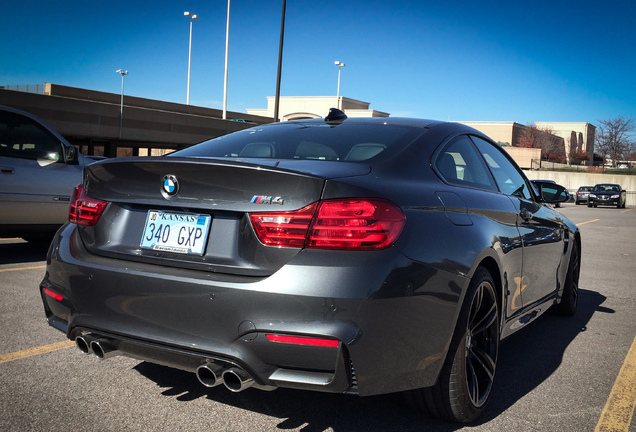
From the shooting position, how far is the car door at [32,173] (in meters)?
6.96

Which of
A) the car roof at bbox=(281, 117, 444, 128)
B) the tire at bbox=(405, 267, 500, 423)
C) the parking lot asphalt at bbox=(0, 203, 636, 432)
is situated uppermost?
the car roof at bbox=(281, 117, 444, 128)

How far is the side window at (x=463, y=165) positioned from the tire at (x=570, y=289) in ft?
6.05

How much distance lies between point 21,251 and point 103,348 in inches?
239

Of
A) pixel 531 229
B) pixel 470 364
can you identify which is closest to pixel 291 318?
pixel 470 364

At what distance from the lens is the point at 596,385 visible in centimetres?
366

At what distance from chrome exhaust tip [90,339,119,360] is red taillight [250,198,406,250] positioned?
89cm

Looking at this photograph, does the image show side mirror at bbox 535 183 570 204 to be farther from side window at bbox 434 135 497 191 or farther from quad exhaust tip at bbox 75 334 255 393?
quad exhaust tip at bbox 75 334 255 393

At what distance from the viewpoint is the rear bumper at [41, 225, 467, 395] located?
2.32 metres

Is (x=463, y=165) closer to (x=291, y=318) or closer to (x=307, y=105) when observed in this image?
(x=291, y=318)

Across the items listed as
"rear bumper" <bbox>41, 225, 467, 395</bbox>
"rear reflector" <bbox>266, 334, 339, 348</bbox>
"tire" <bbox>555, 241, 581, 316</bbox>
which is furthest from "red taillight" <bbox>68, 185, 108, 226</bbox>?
"tire" <bbox>555, 241, 581, 316</bbox>

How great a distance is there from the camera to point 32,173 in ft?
23.6

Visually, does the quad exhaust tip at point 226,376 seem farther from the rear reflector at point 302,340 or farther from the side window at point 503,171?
the side window at point 503,171

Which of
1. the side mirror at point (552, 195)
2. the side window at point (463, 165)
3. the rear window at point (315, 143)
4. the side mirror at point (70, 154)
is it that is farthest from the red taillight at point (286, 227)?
the side mirror at point (70, 154)

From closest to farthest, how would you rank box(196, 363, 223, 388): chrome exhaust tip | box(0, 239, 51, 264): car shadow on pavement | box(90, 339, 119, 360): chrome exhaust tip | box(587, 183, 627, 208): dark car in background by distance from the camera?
box(196, 363, 223, 388): chrome exhaust tip < box(90, 339, 119, 360): chrome exhaust tip < box(0, 239, 51, 264): car shadow on pavement < box(587, 183, 627, 208): dark car in background
